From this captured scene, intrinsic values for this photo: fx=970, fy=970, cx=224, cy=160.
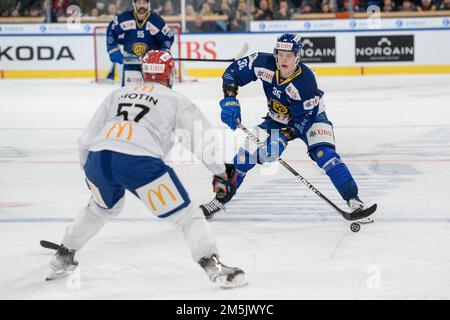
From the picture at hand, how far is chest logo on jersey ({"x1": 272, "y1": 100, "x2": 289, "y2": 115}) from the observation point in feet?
19.9

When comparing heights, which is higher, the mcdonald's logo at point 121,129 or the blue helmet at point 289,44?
the blue helmet at point 289,44

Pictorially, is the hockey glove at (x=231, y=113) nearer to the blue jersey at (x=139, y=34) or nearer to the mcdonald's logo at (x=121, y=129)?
the mcdonald's logo at (x=121, y=129)

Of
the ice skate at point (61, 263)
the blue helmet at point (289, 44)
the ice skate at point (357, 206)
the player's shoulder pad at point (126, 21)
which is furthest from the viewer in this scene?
the player's shoulder pad at point (126, 21)

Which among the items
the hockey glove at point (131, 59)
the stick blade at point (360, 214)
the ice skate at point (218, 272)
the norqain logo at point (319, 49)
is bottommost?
the norqain logo at point (319, 49)

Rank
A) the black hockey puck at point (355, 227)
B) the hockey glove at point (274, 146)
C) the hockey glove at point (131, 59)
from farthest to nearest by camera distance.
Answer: the hockey glove at point (131, 59)
the hockey glove at point (274, 146)
the black hockey puck at point (355, 227)

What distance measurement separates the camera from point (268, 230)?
221 inches

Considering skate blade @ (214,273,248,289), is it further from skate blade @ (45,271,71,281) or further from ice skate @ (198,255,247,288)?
skate blade @ (45,271,71,281)

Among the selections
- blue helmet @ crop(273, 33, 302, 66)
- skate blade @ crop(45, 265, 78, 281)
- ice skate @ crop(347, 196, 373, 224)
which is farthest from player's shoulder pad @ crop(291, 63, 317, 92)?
skate blade @ crop(45, 265, 78, 281)

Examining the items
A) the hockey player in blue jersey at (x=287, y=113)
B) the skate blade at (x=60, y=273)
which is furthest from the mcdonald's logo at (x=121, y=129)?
the hockey player in blue jersey at (x=287, y=113)

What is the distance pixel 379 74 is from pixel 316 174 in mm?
9478

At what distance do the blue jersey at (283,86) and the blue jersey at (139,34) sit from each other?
4.79m

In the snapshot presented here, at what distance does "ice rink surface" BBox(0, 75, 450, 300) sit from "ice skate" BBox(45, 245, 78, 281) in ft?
0.14

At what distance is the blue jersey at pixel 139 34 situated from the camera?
1093 centimetres

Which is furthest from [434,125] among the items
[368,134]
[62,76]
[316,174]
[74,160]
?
[62,76]
